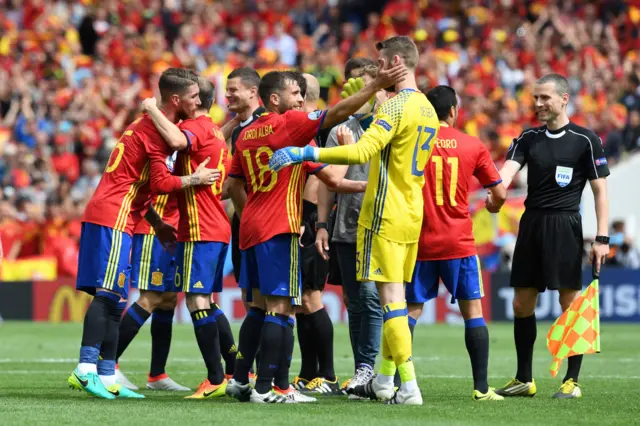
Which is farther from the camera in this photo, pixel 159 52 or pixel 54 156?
pixel 159 52

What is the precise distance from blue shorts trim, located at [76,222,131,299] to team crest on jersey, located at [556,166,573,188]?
10.7 feet

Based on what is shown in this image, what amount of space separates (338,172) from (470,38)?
60.2ft

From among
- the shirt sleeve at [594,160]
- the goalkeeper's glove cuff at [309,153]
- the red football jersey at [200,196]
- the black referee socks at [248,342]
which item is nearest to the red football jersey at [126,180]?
the red football jersey at [200,196]

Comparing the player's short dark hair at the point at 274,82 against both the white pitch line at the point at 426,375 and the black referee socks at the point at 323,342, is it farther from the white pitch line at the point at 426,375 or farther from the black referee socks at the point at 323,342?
the white pitch line at the point at 426,375

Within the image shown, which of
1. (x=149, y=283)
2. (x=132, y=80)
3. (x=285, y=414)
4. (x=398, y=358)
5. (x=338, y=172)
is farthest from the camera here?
(x=132, y=80)

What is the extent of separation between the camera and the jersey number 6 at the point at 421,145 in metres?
7.85

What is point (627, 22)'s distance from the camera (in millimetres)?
25516

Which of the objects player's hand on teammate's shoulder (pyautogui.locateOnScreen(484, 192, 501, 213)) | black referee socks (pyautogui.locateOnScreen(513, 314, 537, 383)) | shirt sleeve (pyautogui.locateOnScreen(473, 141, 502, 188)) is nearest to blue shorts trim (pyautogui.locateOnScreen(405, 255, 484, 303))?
player's hand on teammate's shoulder (pyautogui.locateOnScreen(484, 192, 501, 213))

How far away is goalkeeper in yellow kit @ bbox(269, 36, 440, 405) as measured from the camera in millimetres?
7715

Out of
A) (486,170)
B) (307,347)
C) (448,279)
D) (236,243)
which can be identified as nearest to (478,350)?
(448,279)

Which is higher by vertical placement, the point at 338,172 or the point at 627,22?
the point at 627,22

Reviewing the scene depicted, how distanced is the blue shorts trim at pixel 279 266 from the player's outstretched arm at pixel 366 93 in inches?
35.1

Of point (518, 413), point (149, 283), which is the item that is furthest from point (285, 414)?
point (149, 283)

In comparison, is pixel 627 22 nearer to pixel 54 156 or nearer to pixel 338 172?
pixel 54 156
